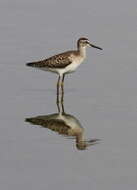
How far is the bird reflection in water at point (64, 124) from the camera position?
14211 millimetres

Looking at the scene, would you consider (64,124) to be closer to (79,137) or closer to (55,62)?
(79,137)

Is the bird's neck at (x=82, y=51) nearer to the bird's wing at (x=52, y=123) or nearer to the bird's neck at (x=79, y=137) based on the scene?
the bird's wing at (x=52, y=123)

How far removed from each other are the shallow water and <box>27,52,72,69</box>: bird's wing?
1.16ft

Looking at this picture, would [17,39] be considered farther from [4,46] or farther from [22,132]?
[22,132]

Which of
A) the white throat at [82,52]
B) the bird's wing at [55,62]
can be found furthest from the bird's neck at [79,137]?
the white throat at [82,52]

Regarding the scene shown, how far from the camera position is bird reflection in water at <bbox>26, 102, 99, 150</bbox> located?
14.2m

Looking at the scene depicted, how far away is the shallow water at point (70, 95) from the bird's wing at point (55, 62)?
35 cm

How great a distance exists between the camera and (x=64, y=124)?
15.1 metres

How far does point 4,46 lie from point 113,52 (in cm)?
245

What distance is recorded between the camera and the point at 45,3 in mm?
25062

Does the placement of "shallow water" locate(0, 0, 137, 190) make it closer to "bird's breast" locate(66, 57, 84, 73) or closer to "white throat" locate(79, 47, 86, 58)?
"bird's breast" locate(66, 57, 84, 73)

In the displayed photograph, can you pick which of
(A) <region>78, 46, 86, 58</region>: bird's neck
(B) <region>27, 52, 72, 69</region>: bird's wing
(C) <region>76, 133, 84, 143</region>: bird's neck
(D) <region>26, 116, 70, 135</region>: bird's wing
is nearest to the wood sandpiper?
(B) <region>27, 52, 72, 69</region>: bird's wing

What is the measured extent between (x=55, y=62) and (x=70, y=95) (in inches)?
44.1

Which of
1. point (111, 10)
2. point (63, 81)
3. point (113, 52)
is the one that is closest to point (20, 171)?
point (63, 81)
